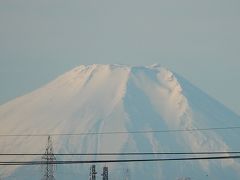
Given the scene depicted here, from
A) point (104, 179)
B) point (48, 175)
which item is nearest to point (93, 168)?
point (104, 179)

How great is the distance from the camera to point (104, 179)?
7250cm

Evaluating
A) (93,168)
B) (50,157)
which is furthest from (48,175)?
(93,168)

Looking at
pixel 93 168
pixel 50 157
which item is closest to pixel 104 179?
pixel 93 168

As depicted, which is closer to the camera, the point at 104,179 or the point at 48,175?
the point at 104,179

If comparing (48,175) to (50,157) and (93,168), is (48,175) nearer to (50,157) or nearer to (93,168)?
(50,157)

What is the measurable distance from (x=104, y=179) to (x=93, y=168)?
2.80 m

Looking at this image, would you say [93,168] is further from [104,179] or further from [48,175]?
[48,175]

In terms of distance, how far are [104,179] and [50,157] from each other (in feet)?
29.8

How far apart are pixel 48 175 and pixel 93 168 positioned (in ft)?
35.7

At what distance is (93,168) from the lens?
246ft

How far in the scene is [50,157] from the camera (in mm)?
80562

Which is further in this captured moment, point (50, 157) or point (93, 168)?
point (50, 157)

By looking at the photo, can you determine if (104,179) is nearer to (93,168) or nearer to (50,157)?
(93,168)
